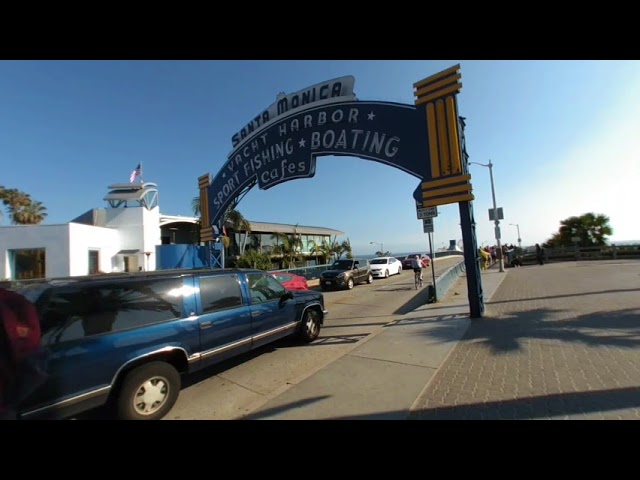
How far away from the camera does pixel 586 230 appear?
3125 cm

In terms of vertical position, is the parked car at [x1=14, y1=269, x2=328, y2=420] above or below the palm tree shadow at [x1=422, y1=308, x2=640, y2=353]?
above

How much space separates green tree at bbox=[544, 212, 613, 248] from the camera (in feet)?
99.3

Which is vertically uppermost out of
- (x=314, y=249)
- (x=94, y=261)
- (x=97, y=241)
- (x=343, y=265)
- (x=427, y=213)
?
(x=97, y=241)

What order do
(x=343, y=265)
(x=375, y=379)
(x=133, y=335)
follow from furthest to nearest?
(x=343, y=265)
(x=375, y=379)
(x=133, y=335)

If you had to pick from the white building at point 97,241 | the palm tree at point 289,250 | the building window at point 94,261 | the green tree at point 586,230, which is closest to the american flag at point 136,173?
the white building at point 97,241

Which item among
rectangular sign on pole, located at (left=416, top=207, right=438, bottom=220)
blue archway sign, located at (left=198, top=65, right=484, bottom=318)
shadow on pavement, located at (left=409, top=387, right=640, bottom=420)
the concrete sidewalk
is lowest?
shadow on pavement, located at (left=409, top=387, right=640, bottom=420)

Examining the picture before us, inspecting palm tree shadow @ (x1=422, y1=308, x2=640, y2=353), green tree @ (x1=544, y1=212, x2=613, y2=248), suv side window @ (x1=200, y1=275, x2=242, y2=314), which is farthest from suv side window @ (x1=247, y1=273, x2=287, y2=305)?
green tree @ (x1=544, y1=212, x2=613, y2=248)

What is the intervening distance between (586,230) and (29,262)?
4602 cm

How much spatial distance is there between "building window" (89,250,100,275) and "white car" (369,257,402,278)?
60.4 feet

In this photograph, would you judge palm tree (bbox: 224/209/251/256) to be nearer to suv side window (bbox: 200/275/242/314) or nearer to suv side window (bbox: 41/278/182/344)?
suv side window (bbox: 200/275/242/314)

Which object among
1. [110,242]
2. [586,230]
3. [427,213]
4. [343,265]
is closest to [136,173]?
[110,242]

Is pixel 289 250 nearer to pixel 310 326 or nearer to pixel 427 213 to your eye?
pixel 427 213

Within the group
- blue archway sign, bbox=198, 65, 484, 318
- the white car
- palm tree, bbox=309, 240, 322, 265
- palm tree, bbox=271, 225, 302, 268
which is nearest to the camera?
blue archway sign, bbox=198, 65, 484, 318
